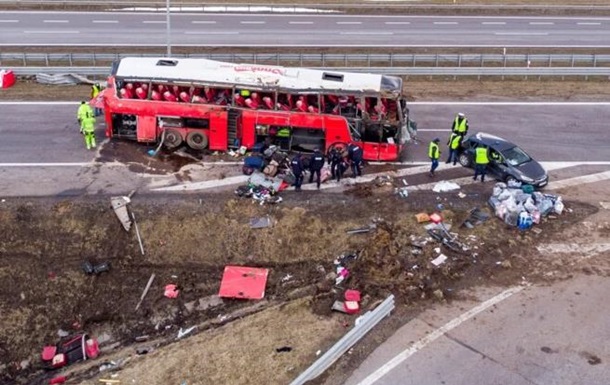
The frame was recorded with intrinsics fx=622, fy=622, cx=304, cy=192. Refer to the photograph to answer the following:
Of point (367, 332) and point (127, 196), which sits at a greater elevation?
point (127, 196)

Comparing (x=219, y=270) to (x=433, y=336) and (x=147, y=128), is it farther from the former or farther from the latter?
(x=147, y=128)

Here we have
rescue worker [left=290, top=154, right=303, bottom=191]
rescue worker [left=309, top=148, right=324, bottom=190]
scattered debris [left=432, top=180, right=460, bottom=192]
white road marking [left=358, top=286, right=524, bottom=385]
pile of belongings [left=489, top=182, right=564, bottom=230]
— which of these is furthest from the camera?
scattered debris [left=432, top=180, right=460, bottom=192]

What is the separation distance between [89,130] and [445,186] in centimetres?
1208

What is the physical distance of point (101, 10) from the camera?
42.2 meters

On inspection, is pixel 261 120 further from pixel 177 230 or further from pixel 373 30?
pixel 373 30

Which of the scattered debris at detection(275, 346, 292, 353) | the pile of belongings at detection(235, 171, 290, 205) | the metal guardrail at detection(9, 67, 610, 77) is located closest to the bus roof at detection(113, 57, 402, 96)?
the pile of belongings at detection(235, 171, 290, 205)

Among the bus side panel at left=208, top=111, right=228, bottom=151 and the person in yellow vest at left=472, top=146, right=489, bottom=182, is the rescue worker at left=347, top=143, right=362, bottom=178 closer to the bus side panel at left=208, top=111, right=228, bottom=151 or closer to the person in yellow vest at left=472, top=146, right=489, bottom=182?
the person in yellow vest at left=472, top=146, right=489, bottom=182

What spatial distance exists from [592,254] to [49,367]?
1399 centimetres

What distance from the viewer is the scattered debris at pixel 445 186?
19.6 meters

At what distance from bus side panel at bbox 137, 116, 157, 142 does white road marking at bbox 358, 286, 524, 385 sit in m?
12.4

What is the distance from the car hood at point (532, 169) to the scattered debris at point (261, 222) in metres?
8.27

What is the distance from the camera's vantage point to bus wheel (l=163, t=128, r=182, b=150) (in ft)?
70.9

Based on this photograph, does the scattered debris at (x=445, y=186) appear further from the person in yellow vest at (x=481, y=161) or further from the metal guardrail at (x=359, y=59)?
the metal guardrail at (x=359, y=59)

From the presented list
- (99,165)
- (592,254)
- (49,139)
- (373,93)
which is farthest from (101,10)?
(592,254)
